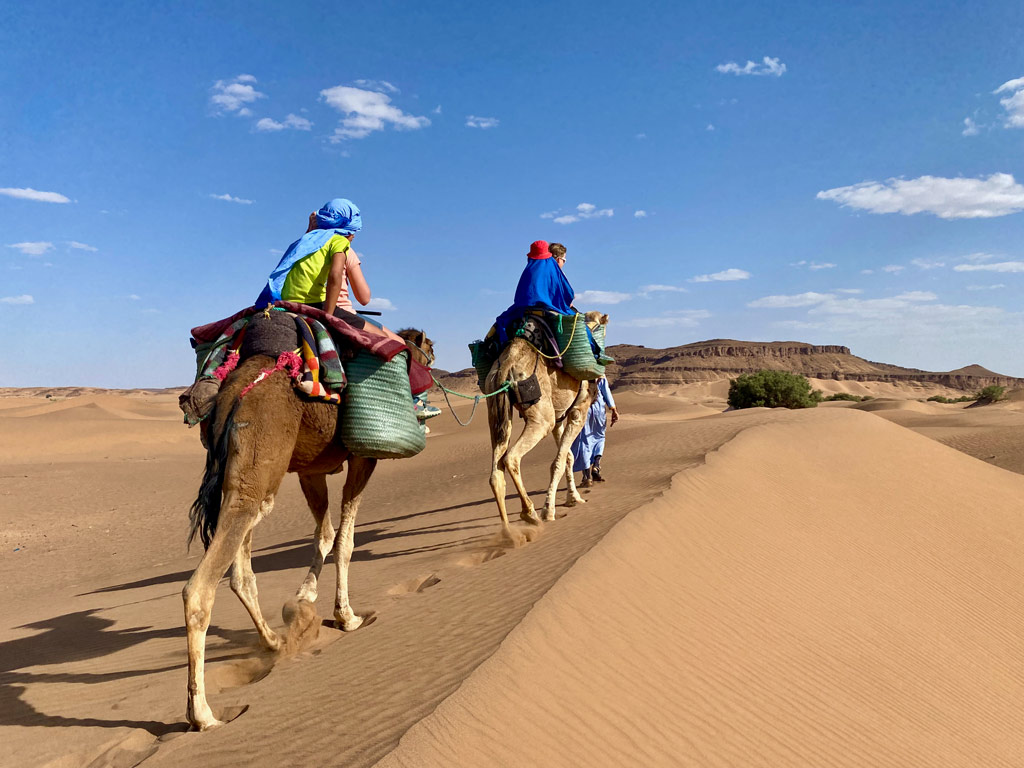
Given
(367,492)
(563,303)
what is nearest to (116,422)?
(367,492)

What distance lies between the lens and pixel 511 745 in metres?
3.38

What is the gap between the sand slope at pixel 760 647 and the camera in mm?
3721

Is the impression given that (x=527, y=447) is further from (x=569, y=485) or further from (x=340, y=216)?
(x=340, y=216)

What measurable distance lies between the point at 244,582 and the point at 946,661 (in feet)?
19.7

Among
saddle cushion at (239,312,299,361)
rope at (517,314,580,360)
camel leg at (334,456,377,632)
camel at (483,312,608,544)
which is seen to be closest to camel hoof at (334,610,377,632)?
camel leg at (334,456,377,632)

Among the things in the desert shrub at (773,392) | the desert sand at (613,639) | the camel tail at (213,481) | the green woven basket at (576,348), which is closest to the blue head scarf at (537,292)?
the green woven basket at (576,348)

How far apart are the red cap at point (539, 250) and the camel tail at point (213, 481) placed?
4.89m

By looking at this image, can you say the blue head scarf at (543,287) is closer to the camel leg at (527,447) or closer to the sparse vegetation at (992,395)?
the camel leg at (527,447)

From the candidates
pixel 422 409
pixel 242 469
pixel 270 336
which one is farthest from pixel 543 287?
pixel 242 469

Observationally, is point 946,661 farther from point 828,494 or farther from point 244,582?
point 244,582

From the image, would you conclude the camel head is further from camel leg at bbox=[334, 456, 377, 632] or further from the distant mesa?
the distant mesa

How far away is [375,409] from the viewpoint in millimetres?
5273

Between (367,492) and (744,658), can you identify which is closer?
(744,658)

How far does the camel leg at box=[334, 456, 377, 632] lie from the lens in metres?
5.71
